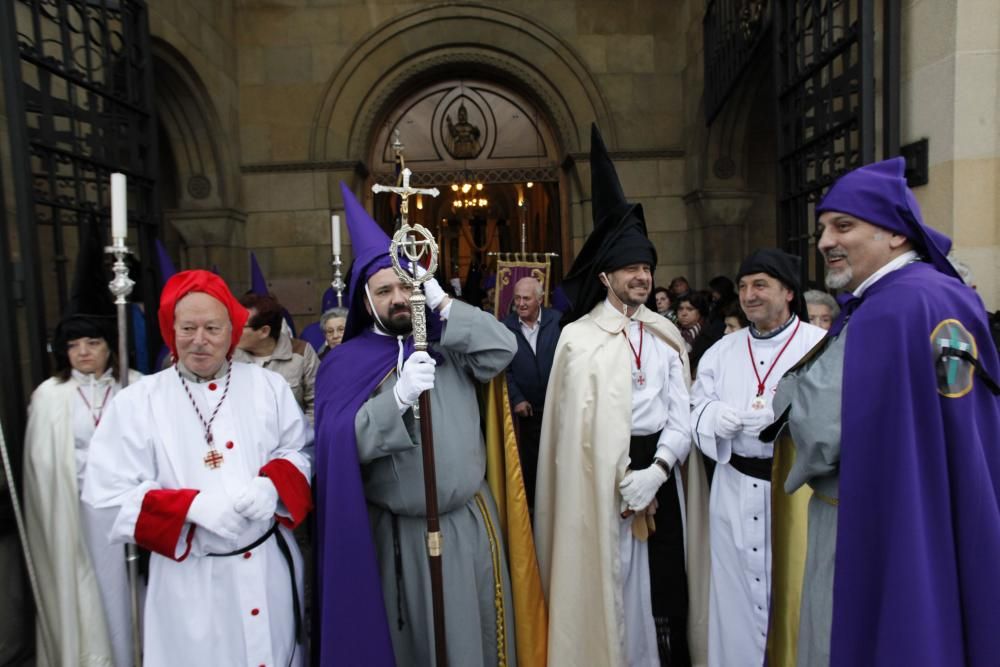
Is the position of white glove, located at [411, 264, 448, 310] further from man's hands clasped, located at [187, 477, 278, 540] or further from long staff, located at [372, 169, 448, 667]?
man's hands clasped, located at [187, 477, 278, 540]

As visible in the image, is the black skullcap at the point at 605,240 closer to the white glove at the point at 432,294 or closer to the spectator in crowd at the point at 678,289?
the white glove at the point at 432,294

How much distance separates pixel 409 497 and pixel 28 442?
1919mm

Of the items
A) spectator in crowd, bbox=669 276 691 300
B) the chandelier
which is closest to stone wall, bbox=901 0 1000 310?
spectator in crowd, bbox=669 276 691 300

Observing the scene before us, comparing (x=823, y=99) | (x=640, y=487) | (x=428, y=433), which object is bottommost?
(x=640, y=487)

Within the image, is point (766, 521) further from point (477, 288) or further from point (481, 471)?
point (477, 288)

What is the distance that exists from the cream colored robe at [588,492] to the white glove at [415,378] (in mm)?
884

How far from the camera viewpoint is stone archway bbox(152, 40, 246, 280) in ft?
23.3

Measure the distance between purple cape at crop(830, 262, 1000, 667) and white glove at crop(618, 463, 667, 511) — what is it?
36.2 inches

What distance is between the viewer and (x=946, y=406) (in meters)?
1.72

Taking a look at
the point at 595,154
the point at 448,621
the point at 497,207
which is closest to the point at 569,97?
the point at 595,154

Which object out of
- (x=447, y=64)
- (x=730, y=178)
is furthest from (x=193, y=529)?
(x=447, y=64)

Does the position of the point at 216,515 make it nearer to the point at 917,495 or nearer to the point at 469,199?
the point at 917,495

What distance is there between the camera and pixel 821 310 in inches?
137

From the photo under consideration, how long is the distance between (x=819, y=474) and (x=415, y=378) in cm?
134
